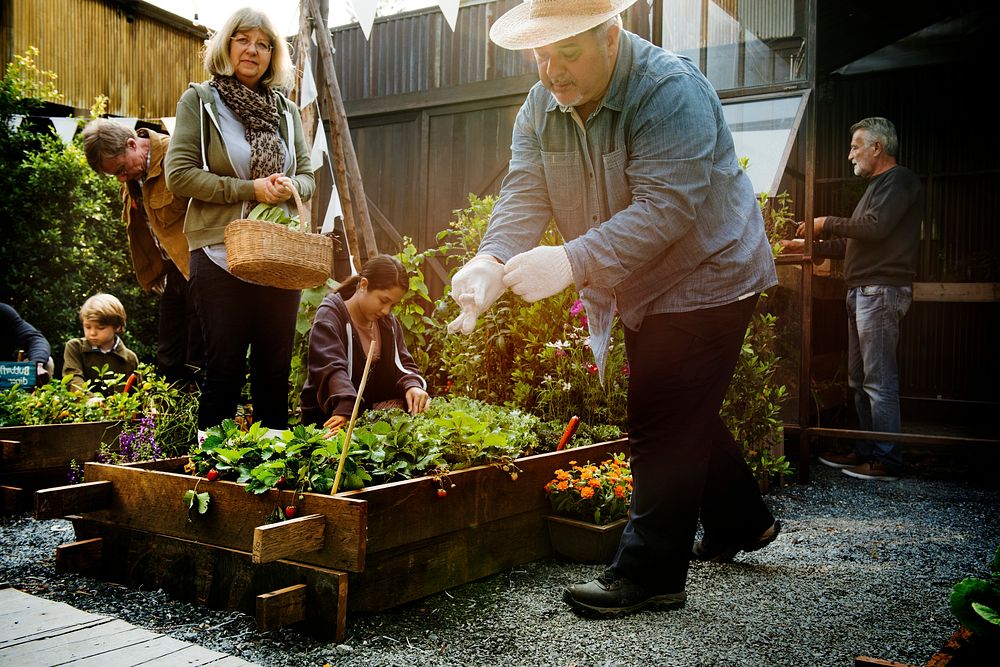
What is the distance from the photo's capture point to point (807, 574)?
113 inches

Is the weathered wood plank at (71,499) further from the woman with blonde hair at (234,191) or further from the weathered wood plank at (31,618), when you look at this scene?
the woman with blonde hair at (234,191)

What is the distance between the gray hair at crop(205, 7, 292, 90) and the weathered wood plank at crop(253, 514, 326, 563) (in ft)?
7.18

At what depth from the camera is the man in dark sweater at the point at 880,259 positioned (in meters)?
4.87

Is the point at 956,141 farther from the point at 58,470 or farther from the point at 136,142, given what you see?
the point at 58,470

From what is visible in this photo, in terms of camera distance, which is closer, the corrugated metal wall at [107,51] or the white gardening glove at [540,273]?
the white gardening glove at [540,273]

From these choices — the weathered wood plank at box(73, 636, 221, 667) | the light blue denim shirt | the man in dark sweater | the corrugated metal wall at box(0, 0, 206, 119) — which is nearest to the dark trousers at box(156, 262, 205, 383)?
the light blue denim shirt

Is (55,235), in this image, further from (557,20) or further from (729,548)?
(729,548)

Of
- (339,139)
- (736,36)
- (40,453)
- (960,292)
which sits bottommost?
(40,453)

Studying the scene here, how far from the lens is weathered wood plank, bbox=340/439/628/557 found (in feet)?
7.48

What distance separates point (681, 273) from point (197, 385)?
8.70 feet

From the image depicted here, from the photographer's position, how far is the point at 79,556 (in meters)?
2.60

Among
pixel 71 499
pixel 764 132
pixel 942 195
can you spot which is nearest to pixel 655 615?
pixel 71 499

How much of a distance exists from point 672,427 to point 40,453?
289 cm

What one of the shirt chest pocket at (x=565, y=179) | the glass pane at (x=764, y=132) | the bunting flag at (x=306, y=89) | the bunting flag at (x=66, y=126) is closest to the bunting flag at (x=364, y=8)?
the bunting flag at (x=306, y=89)
